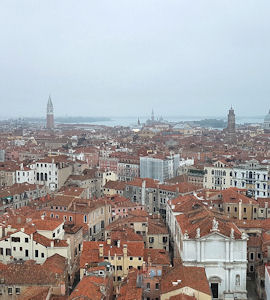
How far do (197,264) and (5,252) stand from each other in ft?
39.4

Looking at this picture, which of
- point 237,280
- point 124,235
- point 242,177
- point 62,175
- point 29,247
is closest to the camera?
point 237,280

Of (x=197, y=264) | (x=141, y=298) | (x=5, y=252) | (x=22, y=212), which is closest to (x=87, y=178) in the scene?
(x=22, y=212)

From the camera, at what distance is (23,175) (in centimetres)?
5616

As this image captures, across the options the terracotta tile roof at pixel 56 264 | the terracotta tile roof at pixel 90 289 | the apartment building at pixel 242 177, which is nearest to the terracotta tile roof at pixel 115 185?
the apartment building at pixel 242 177

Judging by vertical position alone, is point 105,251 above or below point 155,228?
above

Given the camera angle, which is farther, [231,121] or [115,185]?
[231,121]

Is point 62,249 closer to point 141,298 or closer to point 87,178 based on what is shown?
point 141,298

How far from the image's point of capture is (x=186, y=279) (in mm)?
21812

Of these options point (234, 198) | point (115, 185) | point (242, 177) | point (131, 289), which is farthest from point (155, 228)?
point (242, 177)

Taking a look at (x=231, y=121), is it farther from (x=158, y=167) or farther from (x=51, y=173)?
(x=51, y=173)

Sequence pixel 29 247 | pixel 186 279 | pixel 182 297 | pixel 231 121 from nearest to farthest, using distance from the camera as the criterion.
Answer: pixel 182 297 → pixel 186 279 → pixel 29 247 → pixel 231 121

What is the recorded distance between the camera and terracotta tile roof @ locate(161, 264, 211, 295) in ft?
69.5

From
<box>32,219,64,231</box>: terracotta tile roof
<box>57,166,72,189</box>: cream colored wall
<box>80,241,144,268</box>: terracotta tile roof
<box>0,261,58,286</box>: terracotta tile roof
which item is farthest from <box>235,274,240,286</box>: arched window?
<box>57,166,72,189</box>: cream colored wall

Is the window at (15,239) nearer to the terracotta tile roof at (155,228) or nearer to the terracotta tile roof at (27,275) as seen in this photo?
the terracotta tile roof at (27,275)
